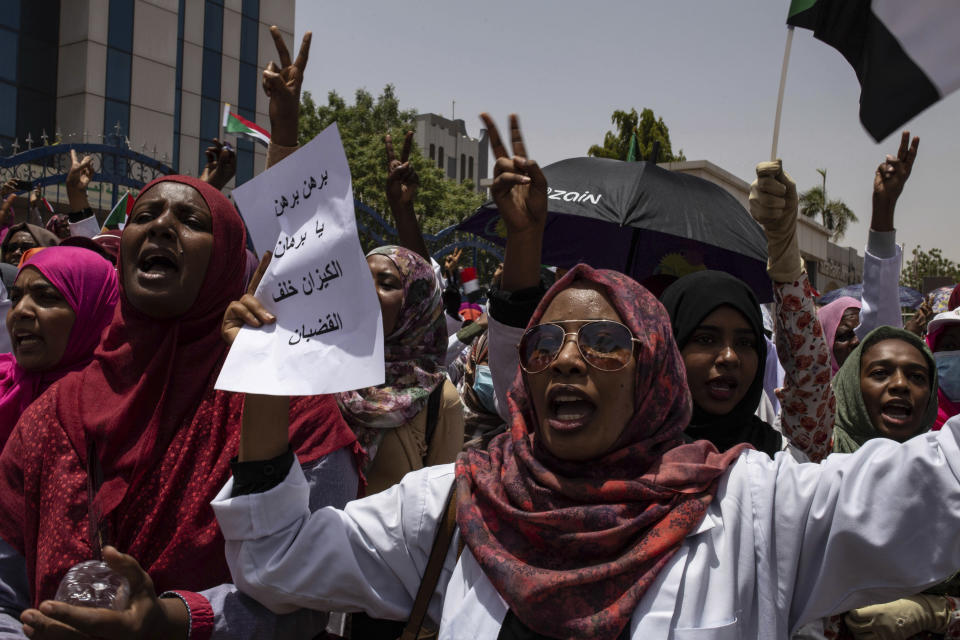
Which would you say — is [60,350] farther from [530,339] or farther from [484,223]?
[484,223]

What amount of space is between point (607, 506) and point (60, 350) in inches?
73.8

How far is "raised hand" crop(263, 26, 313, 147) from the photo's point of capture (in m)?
2.38

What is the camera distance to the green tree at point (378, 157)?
79.8 ft

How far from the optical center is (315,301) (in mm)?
1935

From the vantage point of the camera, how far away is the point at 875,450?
5.47ft

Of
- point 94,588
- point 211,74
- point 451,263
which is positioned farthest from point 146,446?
point 211,74

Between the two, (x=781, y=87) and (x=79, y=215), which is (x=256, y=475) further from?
(x=79, y=215)

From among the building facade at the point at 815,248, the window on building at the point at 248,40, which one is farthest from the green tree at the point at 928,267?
the window on building at the point at 248,40

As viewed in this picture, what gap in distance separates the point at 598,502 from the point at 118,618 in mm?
1033

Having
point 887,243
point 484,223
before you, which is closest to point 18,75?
point 484,223

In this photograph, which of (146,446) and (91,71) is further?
(91,71)

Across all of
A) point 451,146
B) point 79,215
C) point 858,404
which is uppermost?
point 451,146

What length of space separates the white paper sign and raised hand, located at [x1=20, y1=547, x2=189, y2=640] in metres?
0.44

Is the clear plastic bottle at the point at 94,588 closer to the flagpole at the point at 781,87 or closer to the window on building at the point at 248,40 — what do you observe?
the flagpole at the point at 781,87
